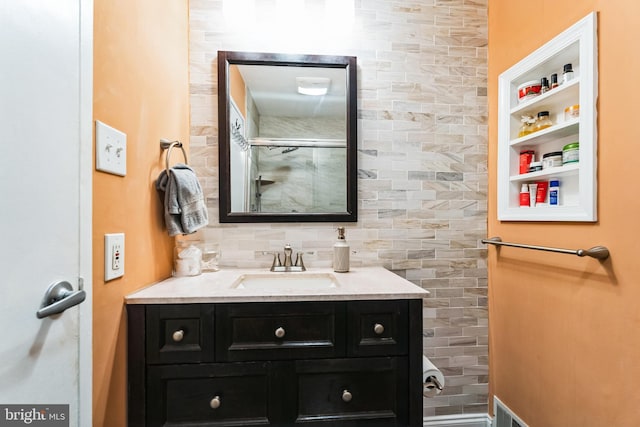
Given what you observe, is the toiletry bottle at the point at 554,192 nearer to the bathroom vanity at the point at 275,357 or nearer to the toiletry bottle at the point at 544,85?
the toiletry bottle at the point at 544,85

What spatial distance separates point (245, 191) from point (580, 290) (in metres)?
1.51

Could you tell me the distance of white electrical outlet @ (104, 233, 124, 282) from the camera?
863 millimetres

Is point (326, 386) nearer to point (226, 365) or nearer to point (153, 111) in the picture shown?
point (226, 365)

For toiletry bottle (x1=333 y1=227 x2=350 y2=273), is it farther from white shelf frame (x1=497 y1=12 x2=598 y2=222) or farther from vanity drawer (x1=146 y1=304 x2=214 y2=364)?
white shelf frame (x1=497 y1=12 x2=598 y2=222)

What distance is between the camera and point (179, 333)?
3.28 ft

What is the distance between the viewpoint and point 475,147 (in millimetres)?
1660

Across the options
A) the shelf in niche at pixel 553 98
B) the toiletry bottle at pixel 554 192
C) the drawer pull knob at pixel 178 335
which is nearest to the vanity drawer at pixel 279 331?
the drawer pull knob at pixel 178 335

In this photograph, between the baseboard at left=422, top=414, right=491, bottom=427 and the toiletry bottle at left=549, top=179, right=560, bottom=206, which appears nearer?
the toiletry bottle at left=549, top=179, right=560, bottom=206

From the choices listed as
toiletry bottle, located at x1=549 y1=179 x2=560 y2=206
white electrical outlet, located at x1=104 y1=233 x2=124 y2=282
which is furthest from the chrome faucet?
toiletry bottle, located at x1=549 y1=179 x2=560 y2=206

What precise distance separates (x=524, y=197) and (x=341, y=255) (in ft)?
3.06

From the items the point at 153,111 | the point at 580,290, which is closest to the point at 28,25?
the point at 153,111

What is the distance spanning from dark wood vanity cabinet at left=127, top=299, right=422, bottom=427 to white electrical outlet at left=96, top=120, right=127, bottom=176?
47 centimetres

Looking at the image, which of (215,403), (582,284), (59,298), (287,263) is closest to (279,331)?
(215,403)

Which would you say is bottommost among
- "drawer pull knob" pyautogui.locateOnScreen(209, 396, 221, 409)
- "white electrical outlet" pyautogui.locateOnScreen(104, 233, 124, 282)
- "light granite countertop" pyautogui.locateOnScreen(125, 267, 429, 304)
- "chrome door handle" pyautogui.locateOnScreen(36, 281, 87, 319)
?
"drawer pull knob" pyautogui.locateOnScreen(209, 396, 221, 409)
